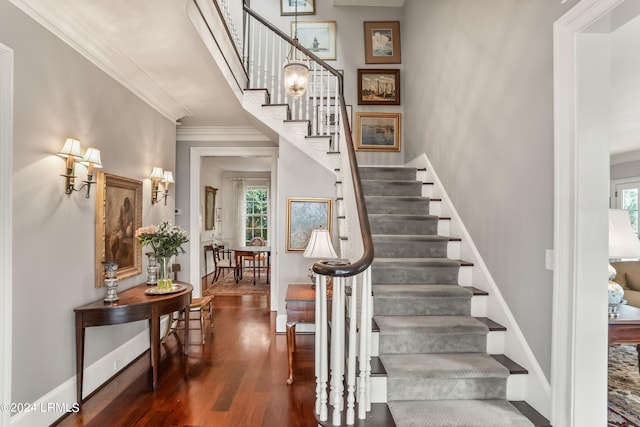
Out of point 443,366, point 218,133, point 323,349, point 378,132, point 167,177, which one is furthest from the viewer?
point 378,132

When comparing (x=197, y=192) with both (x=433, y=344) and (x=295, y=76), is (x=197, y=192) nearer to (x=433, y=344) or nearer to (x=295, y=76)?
(x=295, y=76)

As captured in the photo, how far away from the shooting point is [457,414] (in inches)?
78.5

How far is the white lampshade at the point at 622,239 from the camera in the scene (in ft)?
6.68

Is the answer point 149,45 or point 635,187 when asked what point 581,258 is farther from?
point 635,187

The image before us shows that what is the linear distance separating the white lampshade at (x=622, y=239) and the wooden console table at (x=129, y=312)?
132 inches

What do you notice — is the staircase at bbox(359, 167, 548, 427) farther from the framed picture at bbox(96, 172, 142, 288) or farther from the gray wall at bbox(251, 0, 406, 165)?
the gray wall at bbox(251, 0, 406, 165)

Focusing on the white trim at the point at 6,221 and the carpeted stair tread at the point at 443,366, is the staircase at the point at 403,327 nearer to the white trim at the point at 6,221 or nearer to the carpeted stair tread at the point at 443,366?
the carpeted stair tread at the point at 443,366

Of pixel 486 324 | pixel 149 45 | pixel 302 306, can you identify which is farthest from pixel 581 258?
pixel 149 45

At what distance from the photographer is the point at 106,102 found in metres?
2.97

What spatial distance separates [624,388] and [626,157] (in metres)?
5.05

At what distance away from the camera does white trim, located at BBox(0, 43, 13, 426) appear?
1929 mm

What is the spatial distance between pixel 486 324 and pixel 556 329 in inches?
25.3

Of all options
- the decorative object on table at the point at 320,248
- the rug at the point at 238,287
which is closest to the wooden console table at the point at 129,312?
the decorative object on table at the point at 320,248

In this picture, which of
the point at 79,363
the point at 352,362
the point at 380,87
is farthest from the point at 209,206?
the point at 352,362
